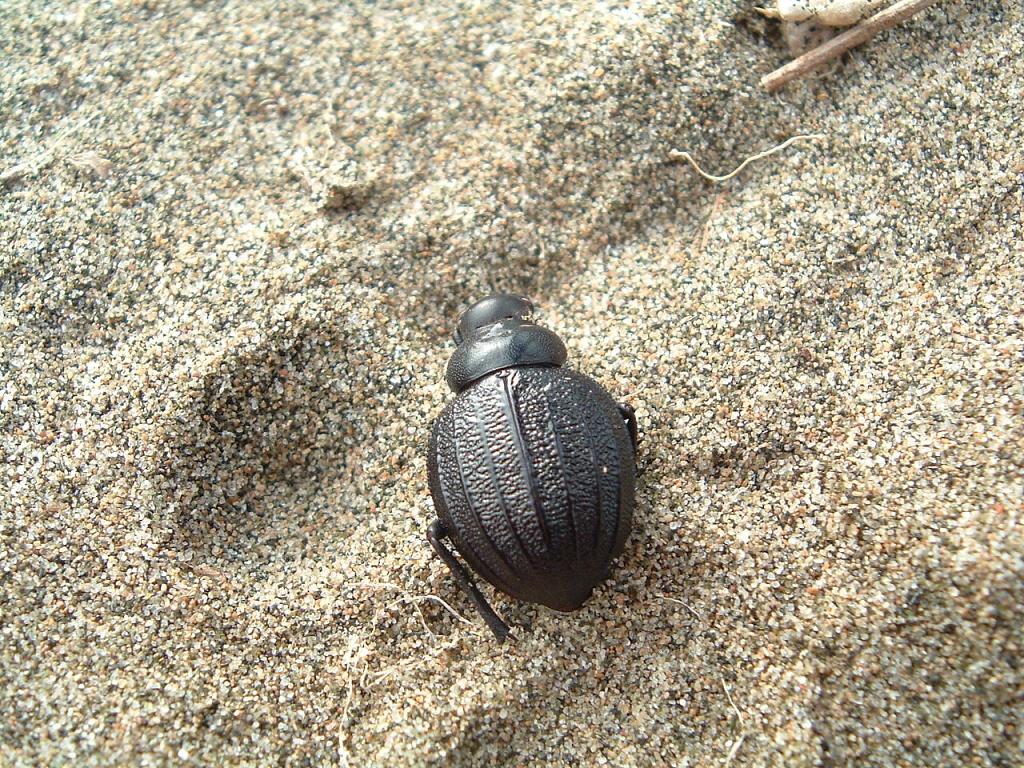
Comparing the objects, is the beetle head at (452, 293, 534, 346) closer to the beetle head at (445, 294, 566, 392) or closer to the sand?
the beetle head at (445, 294, 566, 392)

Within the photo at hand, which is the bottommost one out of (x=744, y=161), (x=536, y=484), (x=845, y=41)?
(x=536, y=484)

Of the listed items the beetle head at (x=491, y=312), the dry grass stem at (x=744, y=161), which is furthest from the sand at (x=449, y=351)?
the beetle head at (x=491, y=312)

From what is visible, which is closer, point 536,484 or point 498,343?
point 536,484

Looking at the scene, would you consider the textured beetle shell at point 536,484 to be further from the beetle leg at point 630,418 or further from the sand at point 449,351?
the sand at point 449,351

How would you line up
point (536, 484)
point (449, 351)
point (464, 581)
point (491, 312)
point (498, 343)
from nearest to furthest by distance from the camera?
point (536, 484), point (464, 581), point (498, 343), point (491, 312), point (449, 351)

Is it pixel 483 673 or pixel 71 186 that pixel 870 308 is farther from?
pixel 71 186

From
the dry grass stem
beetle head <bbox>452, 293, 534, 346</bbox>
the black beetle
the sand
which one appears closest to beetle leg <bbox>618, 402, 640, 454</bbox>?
the black beetle

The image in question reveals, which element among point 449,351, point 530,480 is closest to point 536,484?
point 530,480

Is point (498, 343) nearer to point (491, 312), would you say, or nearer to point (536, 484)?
point (491, 312)

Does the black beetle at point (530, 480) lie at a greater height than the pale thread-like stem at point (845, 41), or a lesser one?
lesser
